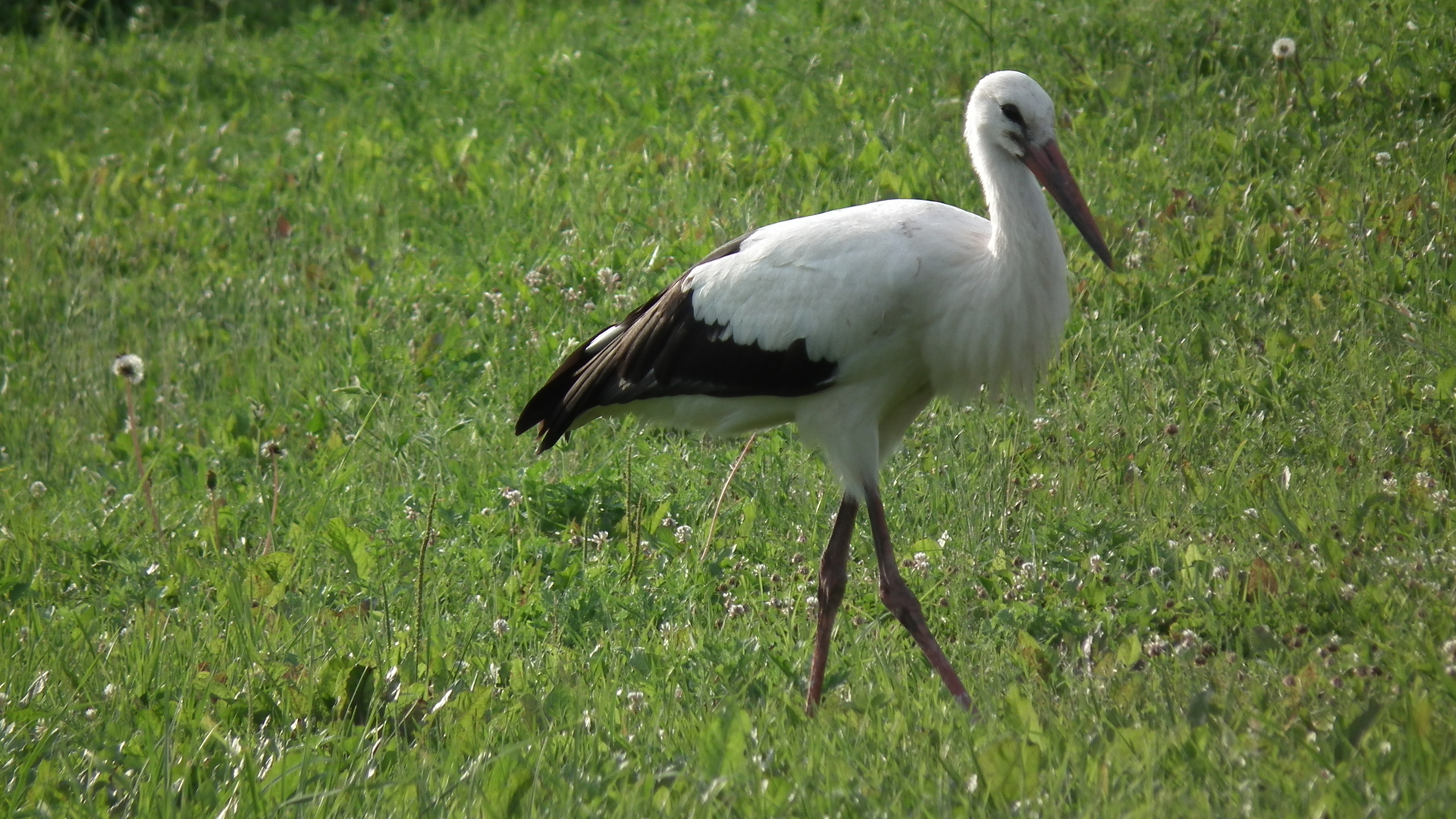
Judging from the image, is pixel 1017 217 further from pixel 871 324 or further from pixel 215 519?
pixel 215 519

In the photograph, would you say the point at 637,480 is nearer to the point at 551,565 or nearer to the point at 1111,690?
the point at 551,565

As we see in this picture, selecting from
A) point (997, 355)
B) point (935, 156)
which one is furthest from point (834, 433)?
point (935, 156)

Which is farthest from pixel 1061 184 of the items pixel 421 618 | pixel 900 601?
pixel 421 618

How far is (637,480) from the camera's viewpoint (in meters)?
5.23

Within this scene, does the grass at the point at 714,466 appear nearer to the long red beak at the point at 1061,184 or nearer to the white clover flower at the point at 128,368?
the white clover flower at the point at 128,368

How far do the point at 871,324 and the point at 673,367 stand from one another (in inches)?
28.6

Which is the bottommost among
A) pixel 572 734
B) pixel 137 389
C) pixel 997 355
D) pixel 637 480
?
pixel 137 389

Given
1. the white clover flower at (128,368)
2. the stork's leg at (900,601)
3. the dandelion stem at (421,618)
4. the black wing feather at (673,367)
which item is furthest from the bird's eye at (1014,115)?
the white clover flower at (128,368)

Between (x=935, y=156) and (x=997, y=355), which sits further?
(x=935, y=156)

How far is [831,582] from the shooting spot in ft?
13.7

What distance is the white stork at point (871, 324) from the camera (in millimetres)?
3930

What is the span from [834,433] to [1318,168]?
3029 mm

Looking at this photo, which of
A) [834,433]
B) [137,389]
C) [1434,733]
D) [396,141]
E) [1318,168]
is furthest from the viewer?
[396,141]

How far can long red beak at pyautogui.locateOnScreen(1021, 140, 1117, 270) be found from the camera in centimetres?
384
